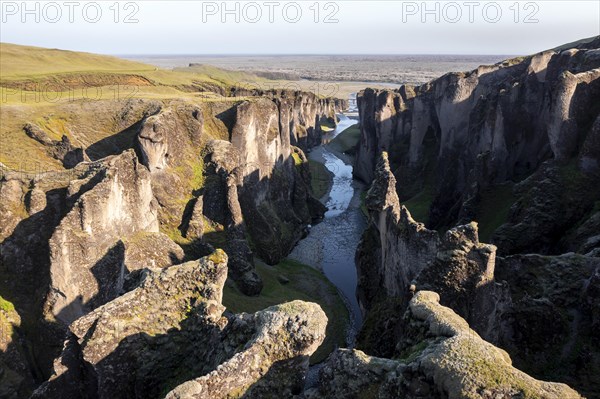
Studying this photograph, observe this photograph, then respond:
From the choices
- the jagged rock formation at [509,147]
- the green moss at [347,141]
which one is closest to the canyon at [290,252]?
the jagged rock formation at [509,147]

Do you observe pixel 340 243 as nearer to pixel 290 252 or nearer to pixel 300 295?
pixel 290 252

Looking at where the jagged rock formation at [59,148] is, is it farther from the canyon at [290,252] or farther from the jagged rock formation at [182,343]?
the jagged rock formation at [182,343]

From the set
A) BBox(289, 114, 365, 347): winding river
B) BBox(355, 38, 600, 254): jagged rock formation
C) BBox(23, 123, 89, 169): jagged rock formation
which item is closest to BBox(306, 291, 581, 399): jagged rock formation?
BBox(355, 38, 600, 254): jagged rock formation

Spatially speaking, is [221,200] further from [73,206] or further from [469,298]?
[469,298]

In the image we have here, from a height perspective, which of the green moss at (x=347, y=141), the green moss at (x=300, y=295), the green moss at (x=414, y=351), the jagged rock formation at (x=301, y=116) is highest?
the jagged rock formation at (x=301, y=116)

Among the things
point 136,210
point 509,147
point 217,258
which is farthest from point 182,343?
point 509,147

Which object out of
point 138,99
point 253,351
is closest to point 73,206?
point 253,351

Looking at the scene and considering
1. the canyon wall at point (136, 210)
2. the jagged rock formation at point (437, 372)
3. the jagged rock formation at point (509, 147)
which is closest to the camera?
the jagged rock formation at point (437, 372)

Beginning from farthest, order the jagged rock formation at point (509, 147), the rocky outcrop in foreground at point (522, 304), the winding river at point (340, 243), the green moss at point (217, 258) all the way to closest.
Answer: the winding river at point (340, 243) < the jagged rock formation at point (509, 147) < the rocky outcrop in foreground at point (522, 304) < the green moss at point (217, 258)
